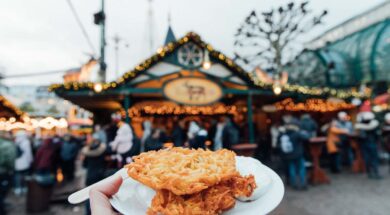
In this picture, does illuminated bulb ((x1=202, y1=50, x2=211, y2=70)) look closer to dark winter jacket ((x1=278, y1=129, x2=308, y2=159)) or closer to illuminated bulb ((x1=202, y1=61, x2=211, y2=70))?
illuminated bulb ((x1=202, y1=61, x2=211, y2=70))

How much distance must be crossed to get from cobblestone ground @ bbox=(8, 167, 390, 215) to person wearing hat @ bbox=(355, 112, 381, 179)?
0.41 meters

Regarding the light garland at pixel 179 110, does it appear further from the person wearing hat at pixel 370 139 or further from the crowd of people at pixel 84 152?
the person wearing hat at pixel 370 139

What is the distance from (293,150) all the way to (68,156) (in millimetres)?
7468

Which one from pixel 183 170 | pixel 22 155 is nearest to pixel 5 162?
pixel 22 155

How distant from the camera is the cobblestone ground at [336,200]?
505cm

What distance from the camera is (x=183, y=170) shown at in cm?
119

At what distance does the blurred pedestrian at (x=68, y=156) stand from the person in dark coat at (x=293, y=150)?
23.3ft

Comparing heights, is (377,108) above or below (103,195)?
above

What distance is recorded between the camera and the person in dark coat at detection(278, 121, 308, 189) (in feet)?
22.1

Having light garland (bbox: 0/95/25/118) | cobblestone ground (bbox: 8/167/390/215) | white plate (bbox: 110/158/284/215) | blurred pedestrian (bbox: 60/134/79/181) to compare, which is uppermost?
light garland (bbox: 0/95/25/118)

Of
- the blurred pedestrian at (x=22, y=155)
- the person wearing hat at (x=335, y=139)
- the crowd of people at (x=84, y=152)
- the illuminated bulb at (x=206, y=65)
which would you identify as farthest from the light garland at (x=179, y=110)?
the person wearing hat at (x=335, y=139)

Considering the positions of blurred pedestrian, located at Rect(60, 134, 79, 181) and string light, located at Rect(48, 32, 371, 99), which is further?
blurred pedestrian, located at Rect(60, 134, 79, 181)

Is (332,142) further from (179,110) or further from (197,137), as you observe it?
(179,110)

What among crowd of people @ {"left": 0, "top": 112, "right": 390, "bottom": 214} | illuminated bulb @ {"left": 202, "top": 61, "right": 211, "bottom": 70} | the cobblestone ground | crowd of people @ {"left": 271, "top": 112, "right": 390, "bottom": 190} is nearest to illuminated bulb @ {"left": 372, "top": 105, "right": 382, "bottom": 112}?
crowd of people @ {"left": 0, "top": 112, "right": 390, "bottom": 214}
